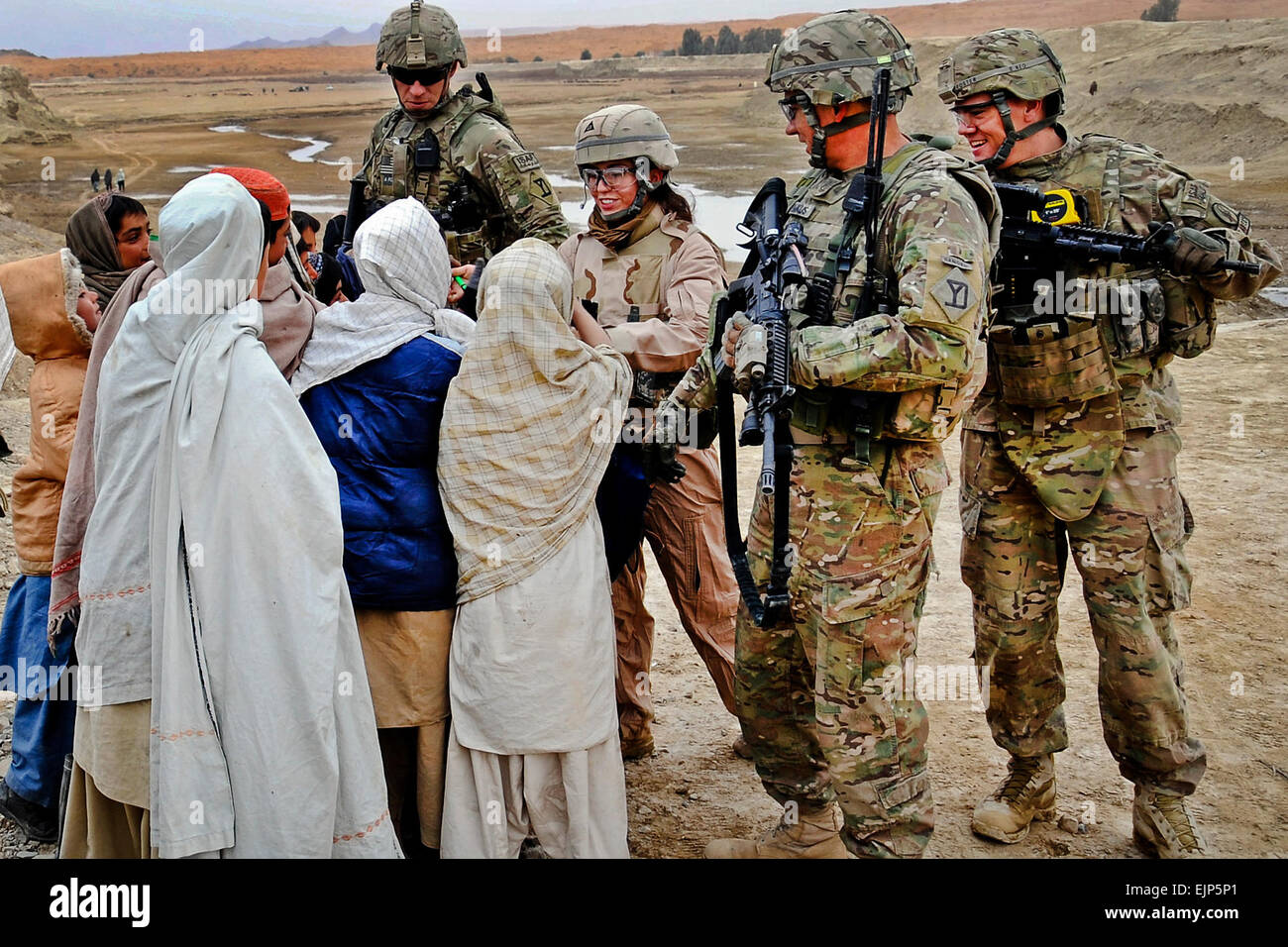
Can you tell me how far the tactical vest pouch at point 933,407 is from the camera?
3012mm

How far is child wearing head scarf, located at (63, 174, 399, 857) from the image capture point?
267 cm

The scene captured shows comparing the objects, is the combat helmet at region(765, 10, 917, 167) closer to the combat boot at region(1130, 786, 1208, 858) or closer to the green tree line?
the combat boot at region(1130, 786, 1208, 858)

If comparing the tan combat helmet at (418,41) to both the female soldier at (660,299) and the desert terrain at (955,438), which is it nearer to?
the female soldier at (660,299)

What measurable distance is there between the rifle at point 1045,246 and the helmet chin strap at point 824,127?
619mm

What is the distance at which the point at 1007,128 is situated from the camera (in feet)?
12.1

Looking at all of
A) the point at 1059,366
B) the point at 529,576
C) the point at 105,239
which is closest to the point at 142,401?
the point at 529,576

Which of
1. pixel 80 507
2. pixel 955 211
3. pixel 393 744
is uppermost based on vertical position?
pixel 955 211

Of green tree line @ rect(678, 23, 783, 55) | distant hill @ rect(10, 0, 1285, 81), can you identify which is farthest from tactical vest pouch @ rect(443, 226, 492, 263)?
green tree line @ rect(678, 23, 783, 55)

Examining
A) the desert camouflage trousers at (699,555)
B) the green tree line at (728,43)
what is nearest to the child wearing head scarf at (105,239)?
the desert camouflage trousers at (699,555)

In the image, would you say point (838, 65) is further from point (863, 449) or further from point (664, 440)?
point (664, 440)
